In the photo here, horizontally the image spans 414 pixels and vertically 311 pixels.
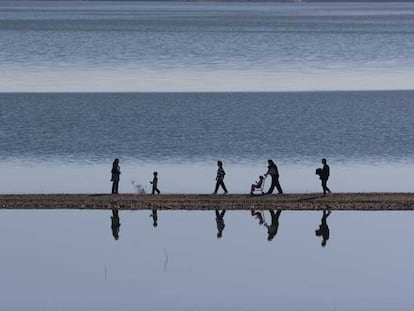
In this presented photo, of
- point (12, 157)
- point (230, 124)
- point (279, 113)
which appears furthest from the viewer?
point (279, 113)

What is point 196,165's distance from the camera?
71875 mm

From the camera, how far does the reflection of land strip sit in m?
55.3

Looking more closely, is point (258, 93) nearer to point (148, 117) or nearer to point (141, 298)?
point (148, 117)

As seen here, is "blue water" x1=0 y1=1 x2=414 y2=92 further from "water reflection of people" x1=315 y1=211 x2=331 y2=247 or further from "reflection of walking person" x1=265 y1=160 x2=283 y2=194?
"water reflection of people" x1=315 y1=211 x2=331 y2=247

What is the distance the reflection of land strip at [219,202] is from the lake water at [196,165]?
0.63 m

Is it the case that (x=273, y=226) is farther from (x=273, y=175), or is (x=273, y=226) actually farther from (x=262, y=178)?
(x=273, y=175)

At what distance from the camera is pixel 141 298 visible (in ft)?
138

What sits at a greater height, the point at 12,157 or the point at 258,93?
the point at 258,93

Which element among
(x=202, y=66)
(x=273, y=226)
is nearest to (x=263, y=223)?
(x=273, y=226)

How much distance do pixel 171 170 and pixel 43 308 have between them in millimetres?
29488

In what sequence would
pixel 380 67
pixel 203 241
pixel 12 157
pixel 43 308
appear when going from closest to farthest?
pixel 43 308 < pixel 203 241 < pixel 12 157 < pixel 380 67

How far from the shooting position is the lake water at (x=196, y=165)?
43.1 meters

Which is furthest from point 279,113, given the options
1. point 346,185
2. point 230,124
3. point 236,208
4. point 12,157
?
point 236,208

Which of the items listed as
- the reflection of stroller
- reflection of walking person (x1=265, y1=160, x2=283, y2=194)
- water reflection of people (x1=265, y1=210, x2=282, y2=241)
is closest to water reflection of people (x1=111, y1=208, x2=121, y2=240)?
water reflection of people (x1=265, y1=210, x2=282, y2=241)
